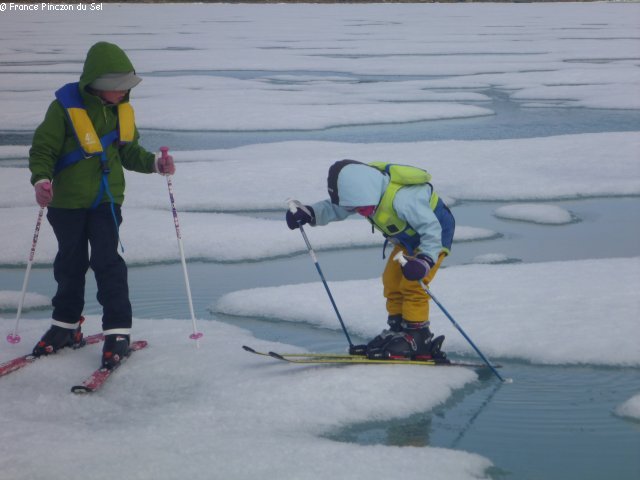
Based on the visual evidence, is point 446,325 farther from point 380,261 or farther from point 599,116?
point 599,116

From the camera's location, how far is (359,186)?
3.83 m

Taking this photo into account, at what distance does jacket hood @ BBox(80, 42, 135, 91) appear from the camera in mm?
3812

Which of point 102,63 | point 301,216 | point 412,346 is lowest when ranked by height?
point 412,346

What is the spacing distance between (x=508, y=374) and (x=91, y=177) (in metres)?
1.88

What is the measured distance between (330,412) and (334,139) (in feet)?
25.9

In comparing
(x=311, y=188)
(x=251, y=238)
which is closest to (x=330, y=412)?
(x=251, y=238)

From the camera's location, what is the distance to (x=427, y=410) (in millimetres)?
3643

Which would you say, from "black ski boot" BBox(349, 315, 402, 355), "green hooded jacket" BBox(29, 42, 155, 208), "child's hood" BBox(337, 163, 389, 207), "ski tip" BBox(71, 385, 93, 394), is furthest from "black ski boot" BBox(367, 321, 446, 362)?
"green hooded jacket" BBox(29, 42, 155, 208)

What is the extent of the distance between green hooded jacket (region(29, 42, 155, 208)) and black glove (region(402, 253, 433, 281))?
1223mm

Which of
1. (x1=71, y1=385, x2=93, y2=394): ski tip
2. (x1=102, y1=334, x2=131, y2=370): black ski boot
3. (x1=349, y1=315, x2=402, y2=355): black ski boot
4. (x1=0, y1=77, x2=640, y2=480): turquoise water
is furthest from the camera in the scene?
(x1=349, y1=315, x2=402, y2=355): black ski boot

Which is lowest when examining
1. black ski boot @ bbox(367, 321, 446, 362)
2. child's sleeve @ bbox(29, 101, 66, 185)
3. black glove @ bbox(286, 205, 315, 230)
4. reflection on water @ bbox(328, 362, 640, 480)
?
reflection on water @ bbox(328, 362, 640, 480)

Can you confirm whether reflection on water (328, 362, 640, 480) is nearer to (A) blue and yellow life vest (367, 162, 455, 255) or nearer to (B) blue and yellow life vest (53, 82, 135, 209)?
(A) blue and yellow life vest (367, 162, 455, 255)

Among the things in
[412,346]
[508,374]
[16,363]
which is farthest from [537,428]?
[16,363]

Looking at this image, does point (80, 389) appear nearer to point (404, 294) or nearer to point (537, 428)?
point (404, 294)
